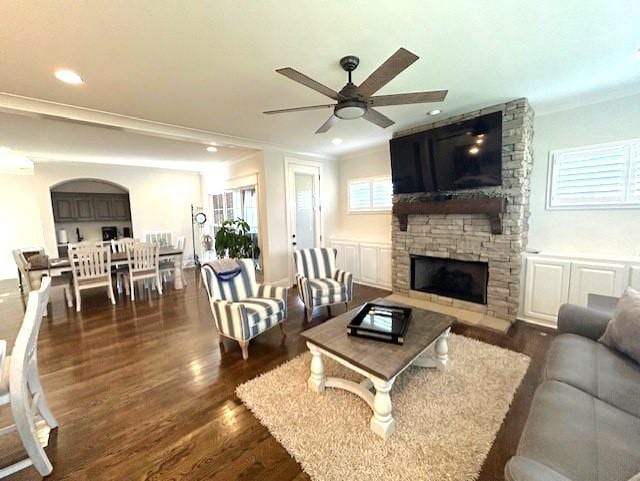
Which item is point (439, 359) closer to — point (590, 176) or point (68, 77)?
point (590, 176)

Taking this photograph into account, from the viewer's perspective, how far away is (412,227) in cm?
433

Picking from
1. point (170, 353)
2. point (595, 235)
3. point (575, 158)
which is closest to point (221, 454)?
point (170, 353)

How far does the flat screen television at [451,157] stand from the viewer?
3277mm

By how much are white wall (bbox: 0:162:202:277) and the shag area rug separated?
6130 millimetres

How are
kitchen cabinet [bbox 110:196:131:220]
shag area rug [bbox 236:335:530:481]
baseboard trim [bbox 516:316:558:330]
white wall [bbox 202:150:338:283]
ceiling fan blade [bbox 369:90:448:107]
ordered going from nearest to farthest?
1. shag area rug [bbox 236:335:530:481]
2. ceiling fan blade [bbox 369:90:448:107]
3. baseboard trim [bbox 516:316:558:330]
4. white wall [bbox 202:150:338:283]
5. kitchen cabinet [bbox 110:196:131:220]

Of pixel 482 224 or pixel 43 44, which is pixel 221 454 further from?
pixel 482 224

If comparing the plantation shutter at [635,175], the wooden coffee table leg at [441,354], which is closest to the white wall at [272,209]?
the wooden coffee table leg at [441,354]

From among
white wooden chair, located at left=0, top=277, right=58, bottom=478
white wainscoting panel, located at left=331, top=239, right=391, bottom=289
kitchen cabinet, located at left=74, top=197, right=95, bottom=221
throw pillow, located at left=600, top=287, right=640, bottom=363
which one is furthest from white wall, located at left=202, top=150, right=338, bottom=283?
kitchen cabinet, located at left=74, top=197, right=95, bottom=221

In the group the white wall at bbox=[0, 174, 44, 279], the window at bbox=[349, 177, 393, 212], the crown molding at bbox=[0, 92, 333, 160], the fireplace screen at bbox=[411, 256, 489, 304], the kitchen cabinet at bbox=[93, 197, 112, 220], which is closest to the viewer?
the crown molding at bbox=[0, 92, 333, 160]

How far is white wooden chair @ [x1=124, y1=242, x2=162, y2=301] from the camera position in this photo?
4.69m

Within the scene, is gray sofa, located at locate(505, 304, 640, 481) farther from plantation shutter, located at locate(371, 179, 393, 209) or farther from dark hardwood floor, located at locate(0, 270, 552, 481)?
plantation shutter, located at locate(371, 179, 393, 209)

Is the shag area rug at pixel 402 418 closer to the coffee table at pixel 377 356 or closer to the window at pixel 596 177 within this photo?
the coffee table at pixel 377 356

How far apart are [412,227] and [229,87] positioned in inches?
126

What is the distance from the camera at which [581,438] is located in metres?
1.16
